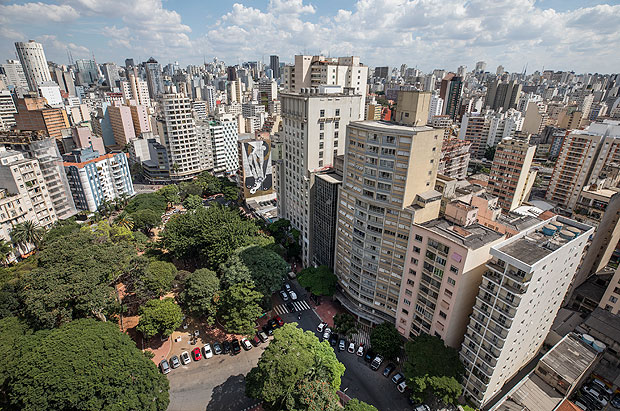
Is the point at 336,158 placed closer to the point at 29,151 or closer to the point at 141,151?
the point at 29,151

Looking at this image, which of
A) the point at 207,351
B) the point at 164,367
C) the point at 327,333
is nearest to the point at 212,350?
the point at 207,351

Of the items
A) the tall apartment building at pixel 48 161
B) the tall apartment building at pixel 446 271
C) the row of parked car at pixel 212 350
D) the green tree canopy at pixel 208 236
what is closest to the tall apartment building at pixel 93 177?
the tall apartment building at pixel 48 161

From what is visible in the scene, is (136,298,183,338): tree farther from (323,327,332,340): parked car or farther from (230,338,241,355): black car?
(323,327,332,340): parked car

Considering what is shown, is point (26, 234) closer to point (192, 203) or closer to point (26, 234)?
point (26, 234)

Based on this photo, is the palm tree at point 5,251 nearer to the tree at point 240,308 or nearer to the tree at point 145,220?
the tree at point 145,220

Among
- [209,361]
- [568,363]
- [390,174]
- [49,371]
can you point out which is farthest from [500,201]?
[49,371]

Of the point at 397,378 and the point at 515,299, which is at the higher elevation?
the point at 515,299

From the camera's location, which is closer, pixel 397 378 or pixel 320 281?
pixel 397 378
